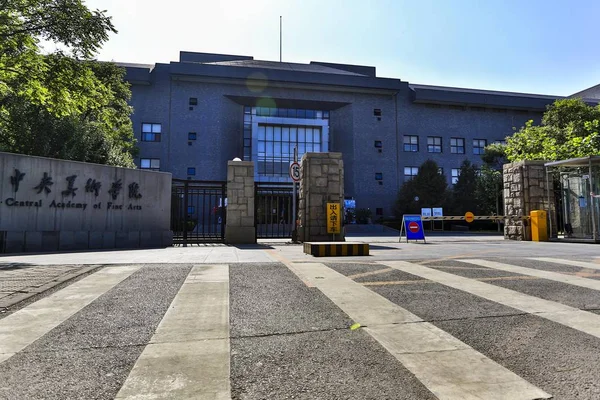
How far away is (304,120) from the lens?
136ft

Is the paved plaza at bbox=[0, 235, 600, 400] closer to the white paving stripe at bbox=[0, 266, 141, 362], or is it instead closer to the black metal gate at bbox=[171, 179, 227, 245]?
the white paving stripe at bbox=[0, 266, 141, 362]

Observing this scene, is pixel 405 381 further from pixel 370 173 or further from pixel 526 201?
pixel 370 173

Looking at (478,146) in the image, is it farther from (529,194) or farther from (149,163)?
(149,163)

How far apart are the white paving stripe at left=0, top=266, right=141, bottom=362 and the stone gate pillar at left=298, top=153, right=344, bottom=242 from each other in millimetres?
8996

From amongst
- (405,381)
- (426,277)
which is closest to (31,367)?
(405,381)

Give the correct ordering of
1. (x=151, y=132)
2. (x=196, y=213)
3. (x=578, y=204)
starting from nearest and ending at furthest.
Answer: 1. (x=578, y=204)
2. (x=196, y=213)
3. (x=151, y=132)

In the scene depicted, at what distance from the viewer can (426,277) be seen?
596cm

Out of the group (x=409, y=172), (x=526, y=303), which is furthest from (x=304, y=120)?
(x=526, y=303)

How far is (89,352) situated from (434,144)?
46.7 metres

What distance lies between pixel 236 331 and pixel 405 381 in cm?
157

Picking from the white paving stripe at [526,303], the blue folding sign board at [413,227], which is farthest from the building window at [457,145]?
the white paving stripe at [526,303]

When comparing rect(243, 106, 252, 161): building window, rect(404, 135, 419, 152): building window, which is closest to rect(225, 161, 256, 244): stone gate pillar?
rect(243, 106, 252, 161): building window

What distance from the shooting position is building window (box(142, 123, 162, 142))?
37.8m

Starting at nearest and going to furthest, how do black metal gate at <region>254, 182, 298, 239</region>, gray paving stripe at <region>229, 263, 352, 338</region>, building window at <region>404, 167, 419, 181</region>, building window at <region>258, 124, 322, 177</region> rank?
gray paving stripe at <region>229, 263, 352, 338</region>, black metal gate at <region>254, 182, 298, 239</region>, building window at <region>258, 124, 322, 177</region>, building window at <region>404, 167, 419, 181</region>
